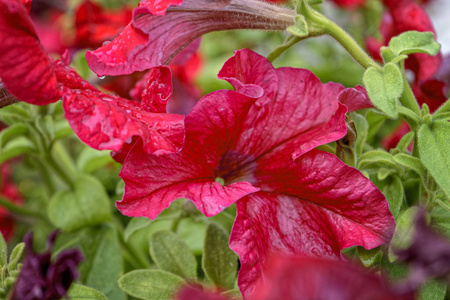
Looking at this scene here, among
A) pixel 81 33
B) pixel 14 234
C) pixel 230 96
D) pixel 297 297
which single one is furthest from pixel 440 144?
pixel 14 234

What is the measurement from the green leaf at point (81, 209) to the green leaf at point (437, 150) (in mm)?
479

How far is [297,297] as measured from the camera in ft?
0.84

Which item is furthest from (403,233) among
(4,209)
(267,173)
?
(4,209)

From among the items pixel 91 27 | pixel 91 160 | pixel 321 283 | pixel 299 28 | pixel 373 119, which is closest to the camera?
pixel 321 283

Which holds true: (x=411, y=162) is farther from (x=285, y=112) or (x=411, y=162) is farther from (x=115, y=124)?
(x=115, y=124)

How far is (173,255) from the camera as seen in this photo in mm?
634

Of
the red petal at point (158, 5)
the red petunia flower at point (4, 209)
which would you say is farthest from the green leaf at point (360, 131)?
the red petunia flower at point (4, 209)

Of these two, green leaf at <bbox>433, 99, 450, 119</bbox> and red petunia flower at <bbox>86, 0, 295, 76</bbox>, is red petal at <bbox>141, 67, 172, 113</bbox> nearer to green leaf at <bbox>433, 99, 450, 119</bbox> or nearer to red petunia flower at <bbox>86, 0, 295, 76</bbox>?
red petunia flower at <bbox>86, 0, 295, 76</bbox>

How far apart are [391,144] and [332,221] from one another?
32cm

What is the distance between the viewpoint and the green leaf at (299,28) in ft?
1.78

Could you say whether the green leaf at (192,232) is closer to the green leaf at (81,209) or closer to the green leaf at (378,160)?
the green leaf at (81,209)

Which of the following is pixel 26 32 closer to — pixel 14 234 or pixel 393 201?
pixel 393 201

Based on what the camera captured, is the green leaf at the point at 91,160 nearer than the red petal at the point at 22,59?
No

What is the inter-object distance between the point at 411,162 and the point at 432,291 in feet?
0.42
